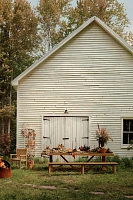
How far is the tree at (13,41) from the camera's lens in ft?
87.1

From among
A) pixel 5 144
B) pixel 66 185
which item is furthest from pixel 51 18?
pixel 66 185

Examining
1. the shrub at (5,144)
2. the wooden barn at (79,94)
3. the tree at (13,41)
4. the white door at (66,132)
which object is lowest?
the shrub at (5,144)

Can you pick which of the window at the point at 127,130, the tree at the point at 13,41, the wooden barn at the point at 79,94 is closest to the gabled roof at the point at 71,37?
the wooden barn at the point at 79,94

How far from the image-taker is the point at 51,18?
29.9 metres

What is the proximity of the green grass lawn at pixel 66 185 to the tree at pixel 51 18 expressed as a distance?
752 inches

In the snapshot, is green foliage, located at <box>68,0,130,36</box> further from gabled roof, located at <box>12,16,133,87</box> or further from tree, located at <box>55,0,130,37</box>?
gabled roof, located at <box>12,16,133,87</box>

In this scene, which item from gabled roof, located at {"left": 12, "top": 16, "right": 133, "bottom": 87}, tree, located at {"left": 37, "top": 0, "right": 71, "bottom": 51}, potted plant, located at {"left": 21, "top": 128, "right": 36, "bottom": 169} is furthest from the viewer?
tree, located at {"left": 37, "top": 0, "right": 71, "bottom": 51}

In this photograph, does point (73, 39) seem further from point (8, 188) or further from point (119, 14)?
point (119, 14)

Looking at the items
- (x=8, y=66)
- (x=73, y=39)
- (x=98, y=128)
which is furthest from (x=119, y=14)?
(x=98, y=128)

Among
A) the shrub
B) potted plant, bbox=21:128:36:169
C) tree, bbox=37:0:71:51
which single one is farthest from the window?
tree, bbox=37:0:71:51

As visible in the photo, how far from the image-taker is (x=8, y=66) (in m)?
26.3

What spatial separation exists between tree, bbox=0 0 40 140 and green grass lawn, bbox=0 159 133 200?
579 inches

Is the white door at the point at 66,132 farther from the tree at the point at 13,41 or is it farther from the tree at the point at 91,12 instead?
the tree at the point at 91,12

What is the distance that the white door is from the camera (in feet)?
54.1
